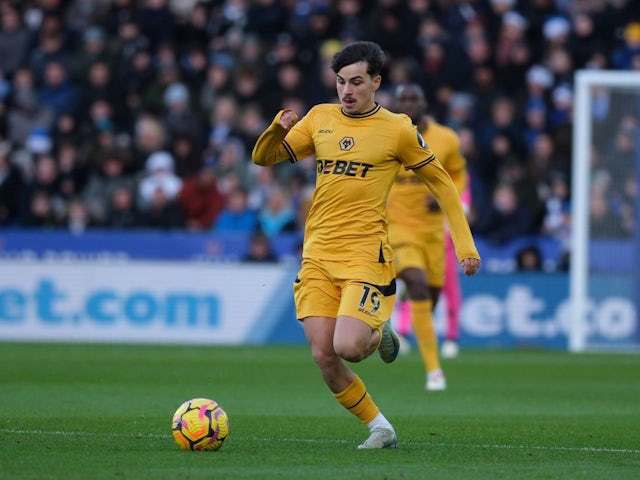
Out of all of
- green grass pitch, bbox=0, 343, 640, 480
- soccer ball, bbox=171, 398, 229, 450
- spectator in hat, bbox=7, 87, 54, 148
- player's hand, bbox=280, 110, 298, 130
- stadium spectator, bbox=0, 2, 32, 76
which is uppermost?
stadium spectator, bbox=0, 2, 32, 76

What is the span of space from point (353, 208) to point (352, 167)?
24 centimetres

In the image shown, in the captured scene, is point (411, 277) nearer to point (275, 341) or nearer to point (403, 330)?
point (403, 330)

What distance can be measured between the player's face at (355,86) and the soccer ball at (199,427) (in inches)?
77.4

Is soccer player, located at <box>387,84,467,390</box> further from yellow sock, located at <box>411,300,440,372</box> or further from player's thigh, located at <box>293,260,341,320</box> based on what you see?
player's thigh, located at <box>293,260,341,320</box>

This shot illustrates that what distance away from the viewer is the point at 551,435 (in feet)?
31.2

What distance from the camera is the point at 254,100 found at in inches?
880

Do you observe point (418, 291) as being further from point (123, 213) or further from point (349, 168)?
point (123, 213)

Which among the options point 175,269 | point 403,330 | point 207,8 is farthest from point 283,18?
point 403,330

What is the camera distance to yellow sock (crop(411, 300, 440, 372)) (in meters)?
13.0

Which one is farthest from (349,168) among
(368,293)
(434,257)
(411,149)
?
(434,257)

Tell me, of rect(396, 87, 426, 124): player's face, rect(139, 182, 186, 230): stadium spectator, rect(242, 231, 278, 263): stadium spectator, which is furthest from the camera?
rect(139, 182, 186, 230): stadium spectator

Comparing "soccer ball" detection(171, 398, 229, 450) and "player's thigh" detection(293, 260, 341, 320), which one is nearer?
"soccer ball" detection(171, 398, 229, 450)

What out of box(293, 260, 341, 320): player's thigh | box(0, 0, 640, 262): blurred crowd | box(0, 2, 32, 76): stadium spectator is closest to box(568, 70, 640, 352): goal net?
box(0, 0, 640, 262): blurred crowd

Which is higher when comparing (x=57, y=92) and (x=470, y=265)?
(x=57, y=92)
